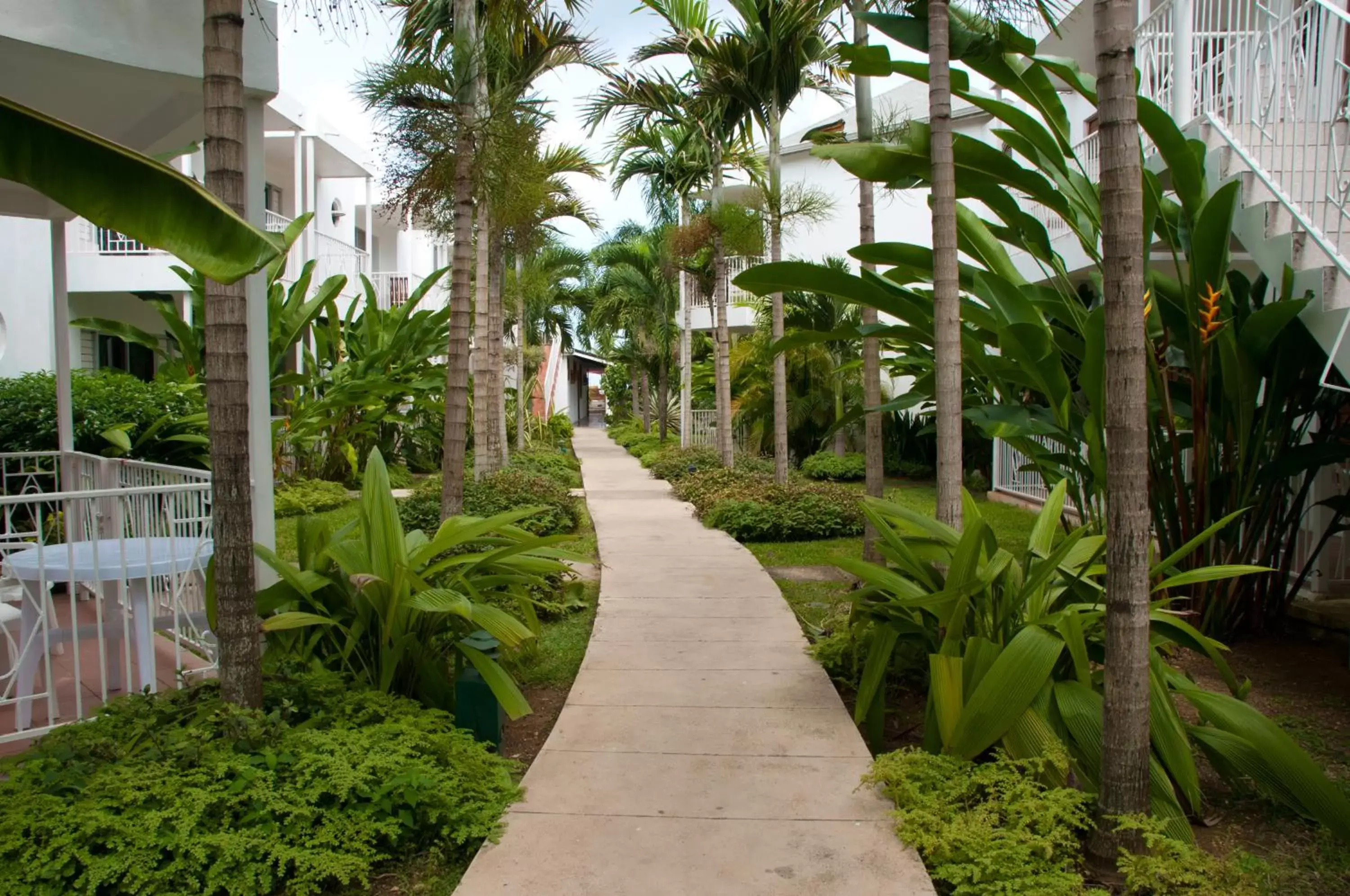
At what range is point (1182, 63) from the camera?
7766mm

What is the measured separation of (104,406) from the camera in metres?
11.0

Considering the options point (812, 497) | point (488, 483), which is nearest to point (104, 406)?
point (488, 483)

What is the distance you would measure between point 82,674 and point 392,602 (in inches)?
92.4

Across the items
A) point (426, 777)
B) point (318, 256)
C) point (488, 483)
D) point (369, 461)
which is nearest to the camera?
point (426, 777)

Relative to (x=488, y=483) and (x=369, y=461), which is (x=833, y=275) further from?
(x=488, y=483)

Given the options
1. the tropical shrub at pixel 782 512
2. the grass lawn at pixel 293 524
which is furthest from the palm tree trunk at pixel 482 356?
the tropical shrub at pixel 782 512

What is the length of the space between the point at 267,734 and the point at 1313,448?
249 inches

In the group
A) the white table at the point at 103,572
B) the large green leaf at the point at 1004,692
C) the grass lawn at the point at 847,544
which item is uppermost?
the white table at the point at 103,572

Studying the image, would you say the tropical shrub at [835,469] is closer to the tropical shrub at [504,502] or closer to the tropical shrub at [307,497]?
the tropical shrub at [504,502]

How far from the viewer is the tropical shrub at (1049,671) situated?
3986 millimetres

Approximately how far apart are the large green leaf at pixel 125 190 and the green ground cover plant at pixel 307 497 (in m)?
10.00

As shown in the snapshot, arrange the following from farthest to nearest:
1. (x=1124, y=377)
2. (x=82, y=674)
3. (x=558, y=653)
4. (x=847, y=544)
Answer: (x=847, y=544)
(x=558, y=653)
(x=82, y=674)
(x=1124, y=377)

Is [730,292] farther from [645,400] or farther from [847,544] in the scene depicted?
[847,544]

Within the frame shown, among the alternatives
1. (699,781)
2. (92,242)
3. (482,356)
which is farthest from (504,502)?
(92,242)
